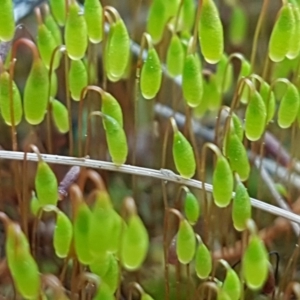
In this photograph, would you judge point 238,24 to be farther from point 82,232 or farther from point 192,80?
point 82,232

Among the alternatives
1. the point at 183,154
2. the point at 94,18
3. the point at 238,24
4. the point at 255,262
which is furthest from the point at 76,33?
the point at 238,24

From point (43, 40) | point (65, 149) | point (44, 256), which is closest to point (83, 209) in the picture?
point (43, 40)

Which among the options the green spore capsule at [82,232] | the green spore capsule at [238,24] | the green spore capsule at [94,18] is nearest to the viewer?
the green spore capsule at [82,232]

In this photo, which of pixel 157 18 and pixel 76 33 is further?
pixel 157 18

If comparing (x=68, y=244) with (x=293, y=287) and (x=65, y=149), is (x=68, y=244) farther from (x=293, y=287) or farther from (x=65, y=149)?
(x=65, y=149)

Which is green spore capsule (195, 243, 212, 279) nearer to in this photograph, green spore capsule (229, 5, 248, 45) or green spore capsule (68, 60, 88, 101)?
green spore capsule (68, 60, 88, 101)

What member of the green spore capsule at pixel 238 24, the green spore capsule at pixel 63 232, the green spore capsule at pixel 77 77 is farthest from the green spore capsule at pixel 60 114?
the green spore capsule at pixel 238 24

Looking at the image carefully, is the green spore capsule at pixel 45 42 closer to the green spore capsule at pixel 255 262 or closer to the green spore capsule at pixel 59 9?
the green spore capsule at pixel 59 9
